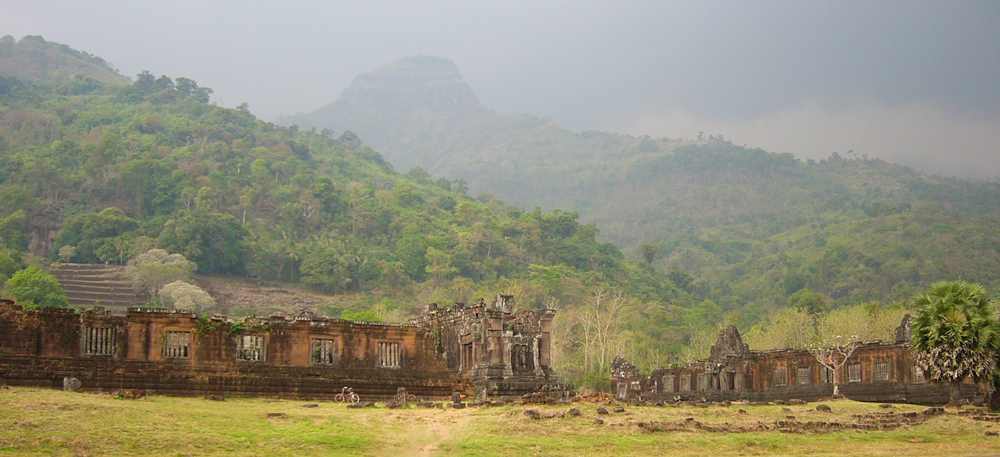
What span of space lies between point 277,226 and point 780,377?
71.1 m

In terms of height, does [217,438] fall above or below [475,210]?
below

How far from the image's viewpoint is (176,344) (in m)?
30.5

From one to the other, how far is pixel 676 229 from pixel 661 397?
5671 inches

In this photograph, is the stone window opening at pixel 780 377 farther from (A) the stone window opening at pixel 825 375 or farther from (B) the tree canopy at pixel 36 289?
(B) the tree canopy at pixel 36 289

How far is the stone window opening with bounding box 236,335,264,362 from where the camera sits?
31406 millimetres

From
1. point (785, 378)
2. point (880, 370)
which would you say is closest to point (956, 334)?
point (880, 370)

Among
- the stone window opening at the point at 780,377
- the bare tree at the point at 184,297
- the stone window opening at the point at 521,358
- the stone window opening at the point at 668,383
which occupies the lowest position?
the stone window opening at the point at 668,383

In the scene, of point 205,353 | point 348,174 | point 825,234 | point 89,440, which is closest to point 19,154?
point 348,174

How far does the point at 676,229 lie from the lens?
186m

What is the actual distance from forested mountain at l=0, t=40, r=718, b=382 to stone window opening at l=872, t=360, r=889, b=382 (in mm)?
24731

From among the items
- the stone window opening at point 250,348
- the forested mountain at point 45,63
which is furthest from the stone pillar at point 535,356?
the forested mountain at point 45,63

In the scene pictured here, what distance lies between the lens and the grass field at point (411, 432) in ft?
63.4

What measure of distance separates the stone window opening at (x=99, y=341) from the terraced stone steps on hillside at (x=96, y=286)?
41.4 metres

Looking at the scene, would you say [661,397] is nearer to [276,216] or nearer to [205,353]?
[205,353]
